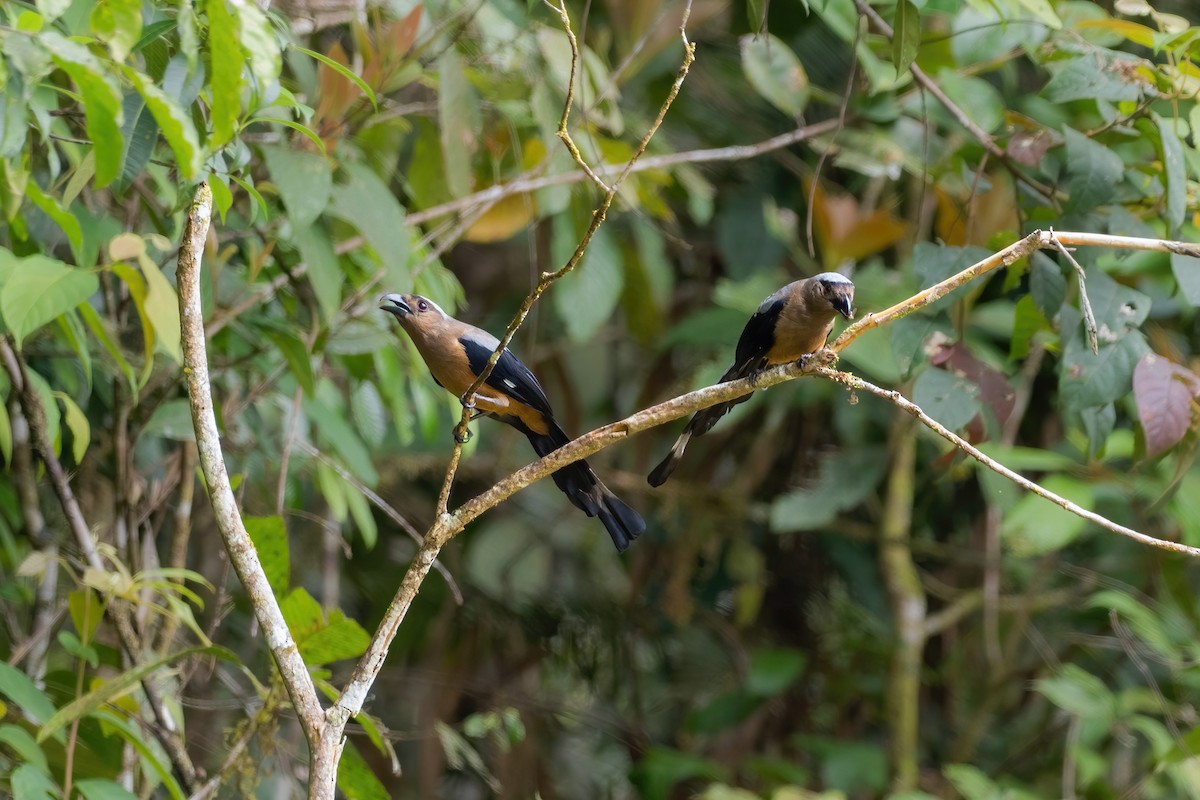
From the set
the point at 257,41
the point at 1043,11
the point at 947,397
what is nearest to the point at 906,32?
the point at 1043,11

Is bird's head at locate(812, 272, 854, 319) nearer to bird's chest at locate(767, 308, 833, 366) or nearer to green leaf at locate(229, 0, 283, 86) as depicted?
bird's chest at locate(767, 308, 833, 366)

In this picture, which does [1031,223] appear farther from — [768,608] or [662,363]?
[768,608]

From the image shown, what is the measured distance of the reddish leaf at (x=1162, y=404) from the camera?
7.91ft

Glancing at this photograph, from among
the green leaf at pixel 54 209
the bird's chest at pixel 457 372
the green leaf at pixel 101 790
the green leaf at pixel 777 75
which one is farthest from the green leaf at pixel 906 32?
the green leaf at pixel 101 790

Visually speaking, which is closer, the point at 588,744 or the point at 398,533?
the point at 398,533

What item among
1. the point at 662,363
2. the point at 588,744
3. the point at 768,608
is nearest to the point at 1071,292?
the point at 662,363

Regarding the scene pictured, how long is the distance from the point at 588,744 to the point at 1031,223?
4.19 m

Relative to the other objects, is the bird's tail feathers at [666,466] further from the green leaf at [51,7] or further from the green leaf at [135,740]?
the green leaf at [51,7]

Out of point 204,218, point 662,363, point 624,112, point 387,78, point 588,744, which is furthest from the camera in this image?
point 588,744

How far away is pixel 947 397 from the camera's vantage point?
2531 millimetres

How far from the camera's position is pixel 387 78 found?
3.11 meters

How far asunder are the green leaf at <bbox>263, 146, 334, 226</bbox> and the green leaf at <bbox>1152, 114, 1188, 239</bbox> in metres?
1.84

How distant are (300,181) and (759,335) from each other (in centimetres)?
113

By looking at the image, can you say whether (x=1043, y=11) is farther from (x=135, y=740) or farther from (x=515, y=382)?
(x=135, y=740)
